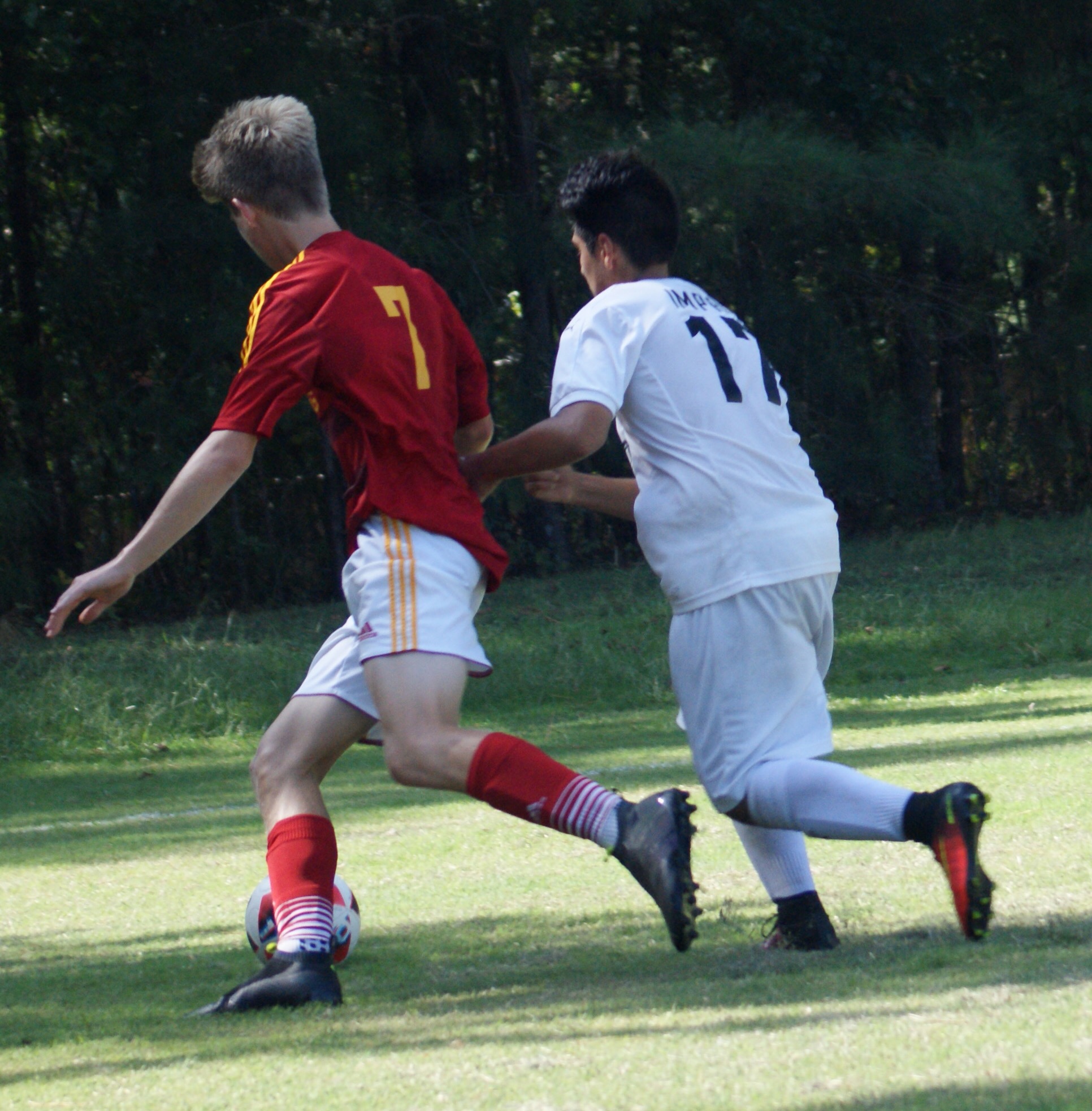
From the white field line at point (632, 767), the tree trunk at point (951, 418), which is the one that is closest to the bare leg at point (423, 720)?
the white field line at point (632, 767)

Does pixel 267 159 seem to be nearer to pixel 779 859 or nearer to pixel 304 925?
pixel 304 925

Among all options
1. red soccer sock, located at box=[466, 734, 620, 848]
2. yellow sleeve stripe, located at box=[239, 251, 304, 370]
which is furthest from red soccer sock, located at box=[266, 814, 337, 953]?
yellow sleeve stripe, located at box=[239, 251, 304, 370]

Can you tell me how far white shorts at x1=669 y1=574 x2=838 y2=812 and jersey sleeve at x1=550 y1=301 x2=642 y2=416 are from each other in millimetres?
543

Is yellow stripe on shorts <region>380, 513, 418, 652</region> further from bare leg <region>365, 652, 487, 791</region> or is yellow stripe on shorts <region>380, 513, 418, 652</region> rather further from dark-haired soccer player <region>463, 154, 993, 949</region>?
dark-haired soccer player <region>463, 154, 993, 949</region>

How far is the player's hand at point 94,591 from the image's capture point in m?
3.43

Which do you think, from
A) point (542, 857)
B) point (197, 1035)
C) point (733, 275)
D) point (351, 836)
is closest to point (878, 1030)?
point (197, 1035)

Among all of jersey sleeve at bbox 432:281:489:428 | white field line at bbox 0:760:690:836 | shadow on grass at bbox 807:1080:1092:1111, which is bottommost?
white field line at bbox 0:760:690:836

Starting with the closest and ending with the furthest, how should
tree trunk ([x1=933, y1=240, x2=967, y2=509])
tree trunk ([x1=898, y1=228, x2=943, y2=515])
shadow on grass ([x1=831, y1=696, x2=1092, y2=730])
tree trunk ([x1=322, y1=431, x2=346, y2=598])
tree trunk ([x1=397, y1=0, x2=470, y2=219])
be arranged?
shadow on grass ([x1=831, y1=696, x2=1092, y2=730]), tree trunk ([x1=397, y1=0, x2=470, y2=219]), tree trunk ([x1=322, y1=431, x2=346, y2=598]), tree trunk ([x1=898, y1=228, x2=943, y2=515]), tree trunk ([x1=933, y1=240, x2=967, y2=509])

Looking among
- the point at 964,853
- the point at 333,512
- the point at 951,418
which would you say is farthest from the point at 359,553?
the point at 951,418

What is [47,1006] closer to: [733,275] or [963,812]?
[963,812]

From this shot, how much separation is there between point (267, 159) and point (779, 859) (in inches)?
78.7

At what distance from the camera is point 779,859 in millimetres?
3889

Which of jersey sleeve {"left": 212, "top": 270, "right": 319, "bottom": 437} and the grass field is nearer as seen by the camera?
the grass field

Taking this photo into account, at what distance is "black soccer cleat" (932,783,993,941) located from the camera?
338cm
